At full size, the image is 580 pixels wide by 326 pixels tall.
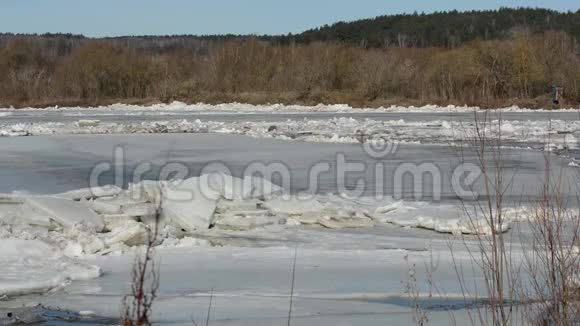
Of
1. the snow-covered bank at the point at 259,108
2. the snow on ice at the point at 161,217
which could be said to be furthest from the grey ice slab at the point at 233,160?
the snow-covered bank at the point at 259,108

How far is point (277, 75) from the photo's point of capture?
44.4m

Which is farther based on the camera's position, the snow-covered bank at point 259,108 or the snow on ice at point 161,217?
the snow-covered bank at point 259,108

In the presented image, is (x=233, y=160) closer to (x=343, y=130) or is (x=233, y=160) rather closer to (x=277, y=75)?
(x=343, y=130)

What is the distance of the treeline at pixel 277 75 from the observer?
39844 mm

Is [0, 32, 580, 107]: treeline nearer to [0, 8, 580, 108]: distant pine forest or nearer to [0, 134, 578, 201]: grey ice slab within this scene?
[0, 8, 580, 108]: distant pine forest

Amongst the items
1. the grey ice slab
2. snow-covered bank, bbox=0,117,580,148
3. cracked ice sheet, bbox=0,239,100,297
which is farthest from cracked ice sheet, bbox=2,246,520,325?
snow-covered bank, bbox=0,117,580,148

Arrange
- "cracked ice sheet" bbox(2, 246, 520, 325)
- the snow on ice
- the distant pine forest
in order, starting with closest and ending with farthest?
"cracked ice sheet" bbox(2, 246, 520, 325)
the snow on ice
the distant pine forest

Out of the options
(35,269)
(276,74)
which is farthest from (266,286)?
(276,74)

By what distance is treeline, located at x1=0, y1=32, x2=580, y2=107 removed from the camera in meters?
39.8

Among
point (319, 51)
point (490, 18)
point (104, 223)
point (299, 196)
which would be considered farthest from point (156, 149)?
point (490, 18)

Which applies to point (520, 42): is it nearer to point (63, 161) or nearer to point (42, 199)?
point (63, 161)

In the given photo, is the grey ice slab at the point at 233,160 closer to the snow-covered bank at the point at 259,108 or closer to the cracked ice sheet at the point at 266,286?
the cracked ice sheet at the point at 266,286

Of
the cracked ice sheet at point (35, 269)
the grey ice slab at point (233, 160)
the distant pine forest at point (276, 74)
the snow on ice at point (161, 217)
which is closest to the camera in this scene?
the cracked ice sheet at point (35, 269)

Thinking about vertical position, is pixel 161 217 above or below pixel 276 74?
below
